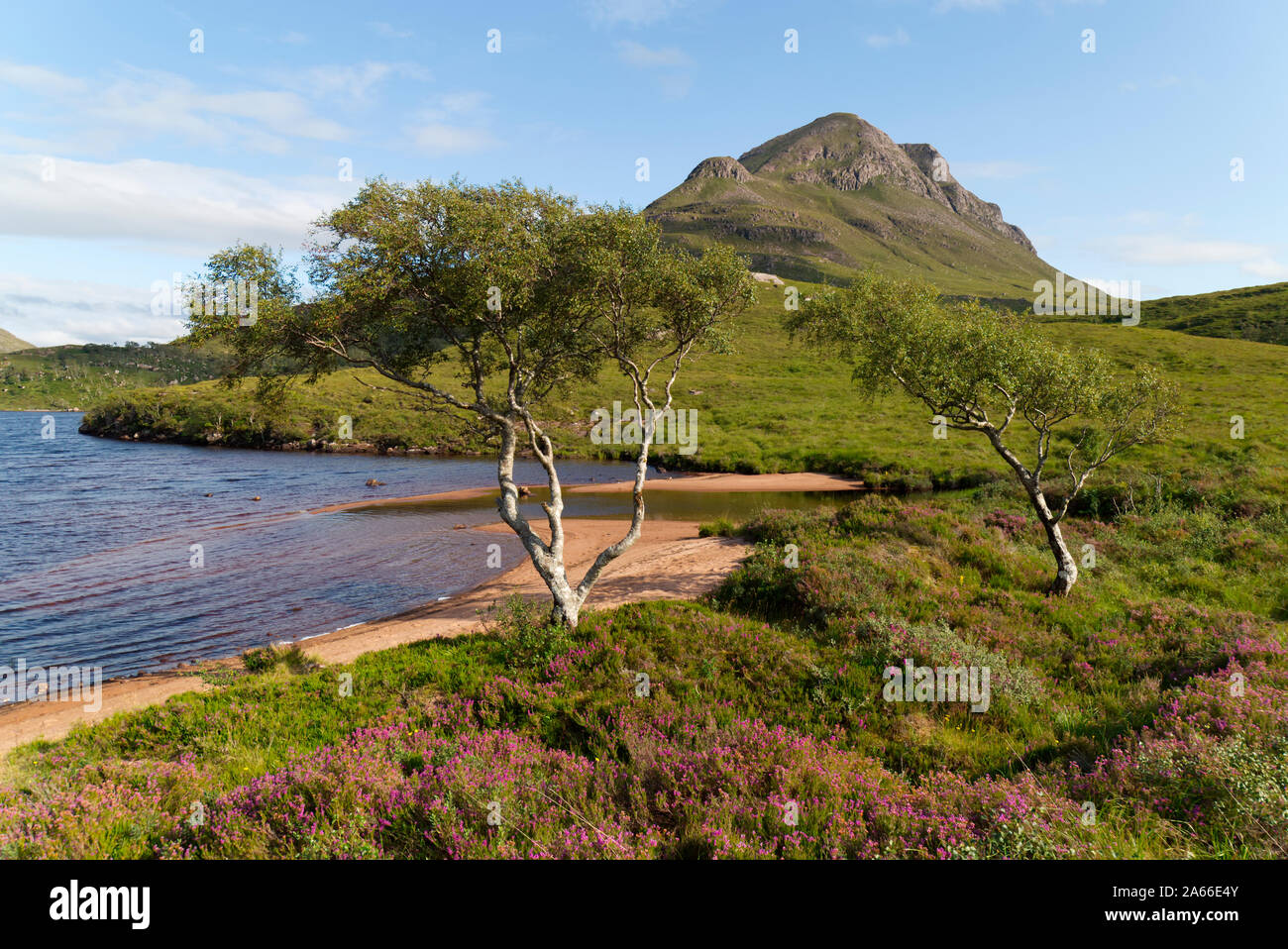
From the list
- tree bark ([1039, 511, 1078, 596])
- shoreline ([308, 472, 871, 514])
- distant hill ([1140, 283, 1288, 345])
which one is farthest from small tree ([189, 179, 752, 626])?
distant hill ([1140, 283, 1288, 345])

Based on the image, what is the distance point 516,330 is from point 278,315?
6.05m

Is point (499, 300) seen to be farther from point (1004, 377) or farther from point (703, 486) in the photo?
point (703, 486)

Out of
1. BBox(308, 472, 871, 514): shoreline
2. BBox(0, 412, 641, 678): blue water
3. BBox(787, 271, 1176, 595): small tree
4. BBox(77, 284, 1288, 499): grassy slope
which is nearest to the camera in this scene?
BBox(787, 271, 1176, 595): small tree

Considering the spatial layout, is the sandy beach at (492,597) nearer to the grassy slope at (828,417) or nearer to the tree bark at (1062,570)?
the tree bark at (1062,570)

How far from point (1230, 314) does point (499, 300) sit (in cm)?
13916

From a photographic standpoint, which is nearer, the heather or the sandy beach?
the heather

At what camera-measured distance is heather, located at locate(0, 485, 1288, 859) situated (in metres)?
6.50

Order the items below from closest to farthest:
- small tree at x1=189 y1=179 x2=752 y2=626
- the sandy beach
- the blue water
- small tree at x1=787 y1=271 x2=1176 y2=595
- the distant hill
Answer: the sandy beach < small tree at x1=189 y1=179 x2=752 y2=626 < small tree at x1=787 y1=271 x2=1176 y2=595 < the blue water < the distant hill

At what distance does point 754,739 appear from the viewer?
916 cm

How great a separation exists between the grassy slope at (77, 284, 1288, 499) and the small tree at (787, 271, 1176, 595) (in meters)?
6.73

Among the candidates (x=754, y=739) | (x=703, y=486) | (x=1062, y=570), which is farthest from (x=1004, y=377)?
(x=703, y=486)

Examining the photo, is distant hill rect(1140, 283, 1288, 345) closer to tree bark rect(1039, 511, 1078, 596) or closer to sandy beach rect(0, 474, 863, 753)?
tree bark rect(1039, 511, 1078, 596)

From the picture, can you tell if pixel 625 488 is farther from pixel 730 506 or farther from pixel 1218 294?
pixel 1218 294
